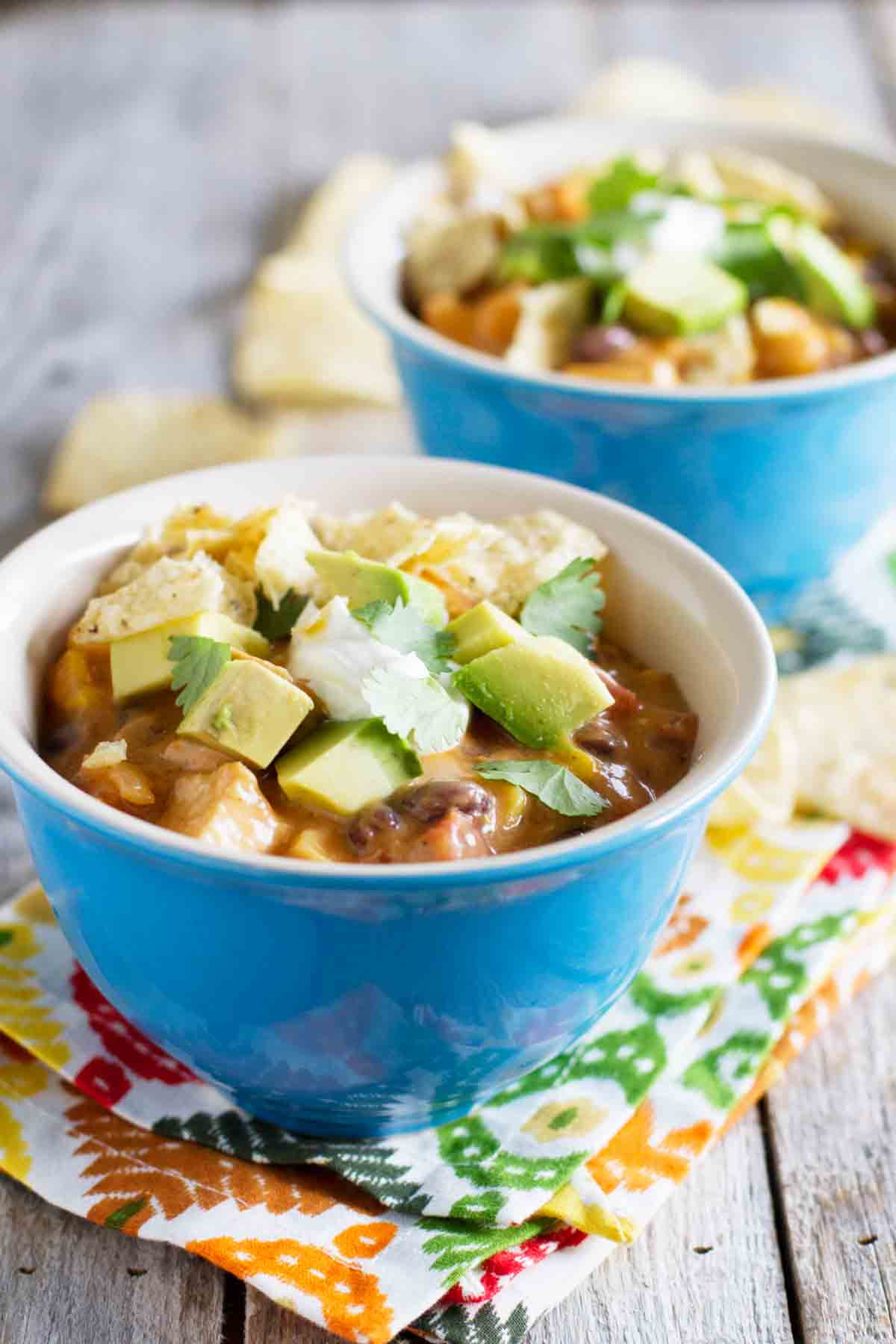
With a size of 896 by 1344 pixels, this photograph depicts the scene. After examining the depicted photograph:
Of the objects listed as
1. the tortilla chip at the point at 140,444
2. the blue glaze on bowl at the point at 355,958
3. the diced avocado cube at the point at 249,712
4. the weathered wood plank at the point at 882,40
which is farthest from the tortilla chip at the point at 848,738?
the weathered wood plank at the point at 882,40

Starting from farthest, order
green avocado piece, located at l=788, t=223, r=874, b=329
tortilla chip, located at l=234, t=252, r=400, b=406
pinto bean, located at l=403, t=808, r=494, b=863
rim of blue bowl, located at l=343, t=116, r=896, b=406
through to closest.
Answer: tortilla chip, located at l=234, t=252, r=400, b=406 < green avocado piece, located at l=788, t=223, r=874, b=329 < rim of blue bowl, located at l=343, t=116, r=896, b=406 < pinto bean, located at l=403, t=808, r=494, b=863

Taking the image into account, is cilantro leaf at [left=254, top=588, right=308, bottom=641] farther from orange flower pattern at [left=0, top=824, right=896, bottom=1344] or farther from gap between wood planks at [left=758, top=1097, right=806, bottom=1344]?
gap between wood planks at [left=758, top=1097, right=806, bottom=1344]

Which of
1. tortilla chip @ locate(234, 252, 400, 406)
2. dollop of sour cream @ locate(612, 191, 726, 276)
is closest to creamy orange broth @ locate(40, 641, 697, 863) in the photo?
dollop of sour cream @ locate(612, 191, 726, 276)

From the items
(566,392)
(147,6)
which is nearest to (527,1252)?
(566,392)

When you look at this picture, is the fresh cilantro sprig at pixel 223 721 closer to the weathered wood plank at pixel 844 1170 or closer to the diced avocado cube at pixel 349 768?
the diced avocado cube at pixel 349 768

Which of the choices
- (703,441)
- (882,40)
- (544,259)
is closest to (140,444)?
(544,259)

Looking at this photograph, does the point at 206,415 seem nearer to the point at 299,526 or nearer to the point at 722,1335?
the point at 299,526
